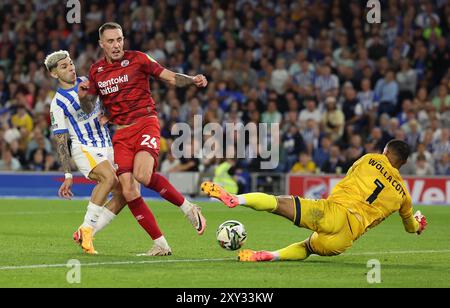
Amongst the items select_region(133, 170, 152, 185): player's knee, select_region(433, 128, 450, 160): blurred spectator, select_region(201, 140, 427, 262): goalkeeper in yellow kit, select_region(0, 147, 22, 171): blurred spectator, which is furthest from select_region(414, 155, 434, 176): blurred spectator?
select_region(133, 170, 152, 185): player's knee

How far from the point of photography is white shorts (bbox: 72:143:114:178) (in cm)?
1156

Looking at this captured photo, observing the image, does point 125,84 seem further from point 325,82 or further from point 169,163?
point 325,82

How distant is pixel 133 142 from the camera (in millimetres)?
10953

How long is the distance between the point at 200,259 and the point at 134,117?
167 centimetres

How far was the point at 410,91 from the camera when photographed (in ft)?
76.7

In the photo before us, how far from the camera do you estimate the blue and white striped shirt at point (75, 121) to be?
1168 cm

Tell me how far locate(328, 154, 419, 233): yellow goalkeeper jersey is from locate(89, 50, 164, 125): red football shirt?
2326 mm

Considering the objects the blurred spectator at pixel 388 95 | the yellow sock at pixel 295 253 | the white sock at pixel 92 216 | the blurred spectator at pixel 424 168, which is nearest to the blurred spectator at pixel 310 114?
the blurred spectator at pixel 388 95

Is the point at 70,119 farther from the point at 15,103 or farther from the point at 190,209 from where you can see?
the point at 15,103

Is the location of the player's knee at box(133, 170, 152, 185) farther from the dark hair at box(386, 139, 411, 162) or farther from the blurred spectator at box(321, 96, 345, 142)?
the blurred spectator at box(321, 96, 345, 142)

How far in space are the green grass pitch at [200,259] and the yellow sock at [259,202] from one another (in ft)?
1.84

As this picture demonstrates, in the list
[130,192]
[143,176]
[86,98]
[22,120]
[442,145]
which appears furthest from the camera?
[22,120]

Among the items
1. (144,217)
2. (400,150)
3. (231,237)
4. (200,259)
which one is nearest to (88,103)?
(144,217)
